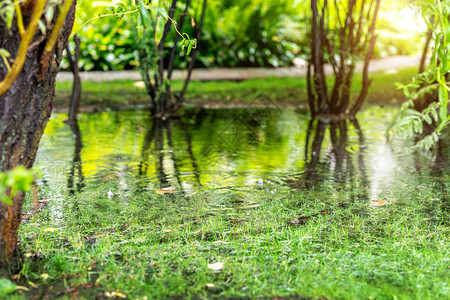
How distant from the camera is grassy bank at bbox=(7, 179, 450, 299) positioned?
2.58m

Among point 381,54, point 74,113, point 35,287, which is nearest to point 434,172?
point 35,287

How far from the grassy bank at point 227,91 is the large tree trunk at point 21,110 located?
23.5 ft

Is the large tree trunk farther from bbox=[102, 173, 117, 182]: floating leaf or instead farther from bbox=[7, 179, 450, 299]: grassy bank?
bbox=[102, 173, 117, 182]: floating leaf

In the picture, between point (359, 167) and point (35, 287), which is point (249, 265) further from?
point (359, 167)

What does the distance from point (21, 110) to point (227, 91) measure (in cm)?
866

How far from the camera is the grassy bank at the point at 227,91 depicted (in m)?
10.2

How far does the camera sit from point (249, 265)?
280 centimetres

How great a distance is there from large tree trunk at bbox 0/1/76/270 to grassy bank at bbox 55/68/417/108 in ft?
23.5

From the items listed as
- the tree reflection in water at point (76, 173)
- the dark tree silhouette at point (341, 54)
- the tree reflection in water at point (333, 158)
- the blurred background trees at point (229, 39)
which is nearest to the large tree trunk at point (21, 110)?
the tree reflection in water at point (76, 173)

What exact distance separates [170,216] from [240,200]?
64cm

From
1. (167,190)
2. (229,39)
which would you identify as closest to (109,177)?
(167,190)

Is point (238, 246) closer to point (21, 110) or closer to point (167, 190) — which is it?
point (21, 110)

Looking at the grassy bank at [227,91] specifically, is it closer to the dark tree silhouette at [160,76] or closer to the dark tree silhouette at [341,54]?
the dark tree silhouette at [160,76]

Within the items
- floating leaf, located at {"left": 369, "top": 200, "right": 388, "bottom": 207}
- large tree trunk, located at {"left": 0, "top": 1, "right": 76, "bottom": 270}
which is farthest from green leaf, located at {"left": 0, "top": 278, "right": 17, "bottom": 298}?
floating leaf, located at {"left": 369, "top": 200, "right": 388, "bottom": 207}
